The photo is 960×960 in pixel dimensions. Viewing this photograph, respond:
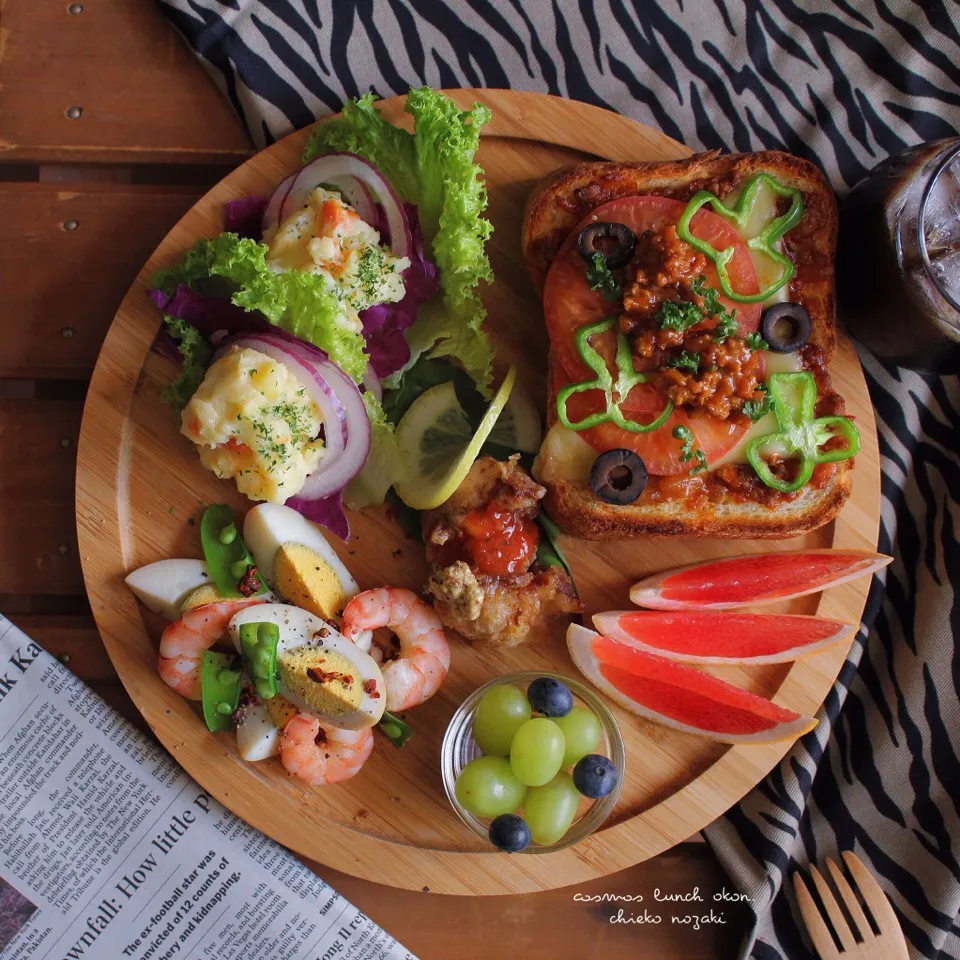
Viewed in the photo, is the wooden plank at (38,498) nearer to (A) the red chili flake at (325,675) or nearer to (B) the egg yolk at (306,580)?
(B) the egg yolk at (306,580)

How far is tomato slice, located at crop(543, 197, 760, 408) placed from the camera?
89.3 inches

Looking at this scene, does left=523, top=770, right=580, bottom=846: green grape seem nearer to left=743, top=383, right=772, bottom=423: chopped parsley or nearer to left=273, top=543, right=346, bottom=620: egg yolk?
left=273, top=543, right=346, bottom=620: egg yolk


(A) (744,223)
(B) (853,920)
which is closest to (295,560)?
(A) (744,223)

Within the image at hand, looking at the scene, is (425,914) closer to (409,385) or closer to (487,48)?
(409,385)

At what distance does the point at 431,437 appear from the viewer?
248 centimetres

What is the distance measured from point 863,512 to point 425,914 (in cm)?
174

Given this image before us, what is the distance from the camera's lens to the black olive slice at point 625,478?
2.27 meters

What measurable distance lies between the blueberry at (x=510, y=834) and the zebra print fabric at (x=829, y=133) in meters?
0.73

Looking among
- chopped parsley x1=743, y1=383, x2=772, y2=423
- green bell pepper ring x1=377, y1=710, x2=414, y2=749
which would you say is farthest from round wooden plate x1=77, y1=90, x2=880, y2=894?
chopped parsley x1=743, y1=383, x2=772, y2=423

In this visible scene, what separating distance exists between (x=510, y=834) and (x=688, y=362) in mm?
1269

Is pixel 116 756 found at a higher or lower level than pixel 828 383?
lower

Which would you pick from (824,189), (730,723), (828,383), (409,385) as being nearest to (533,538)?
(409,385)

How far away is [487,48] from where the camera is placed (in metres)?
2.61

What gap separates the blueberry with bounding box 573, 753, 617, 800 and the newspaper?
864mm
